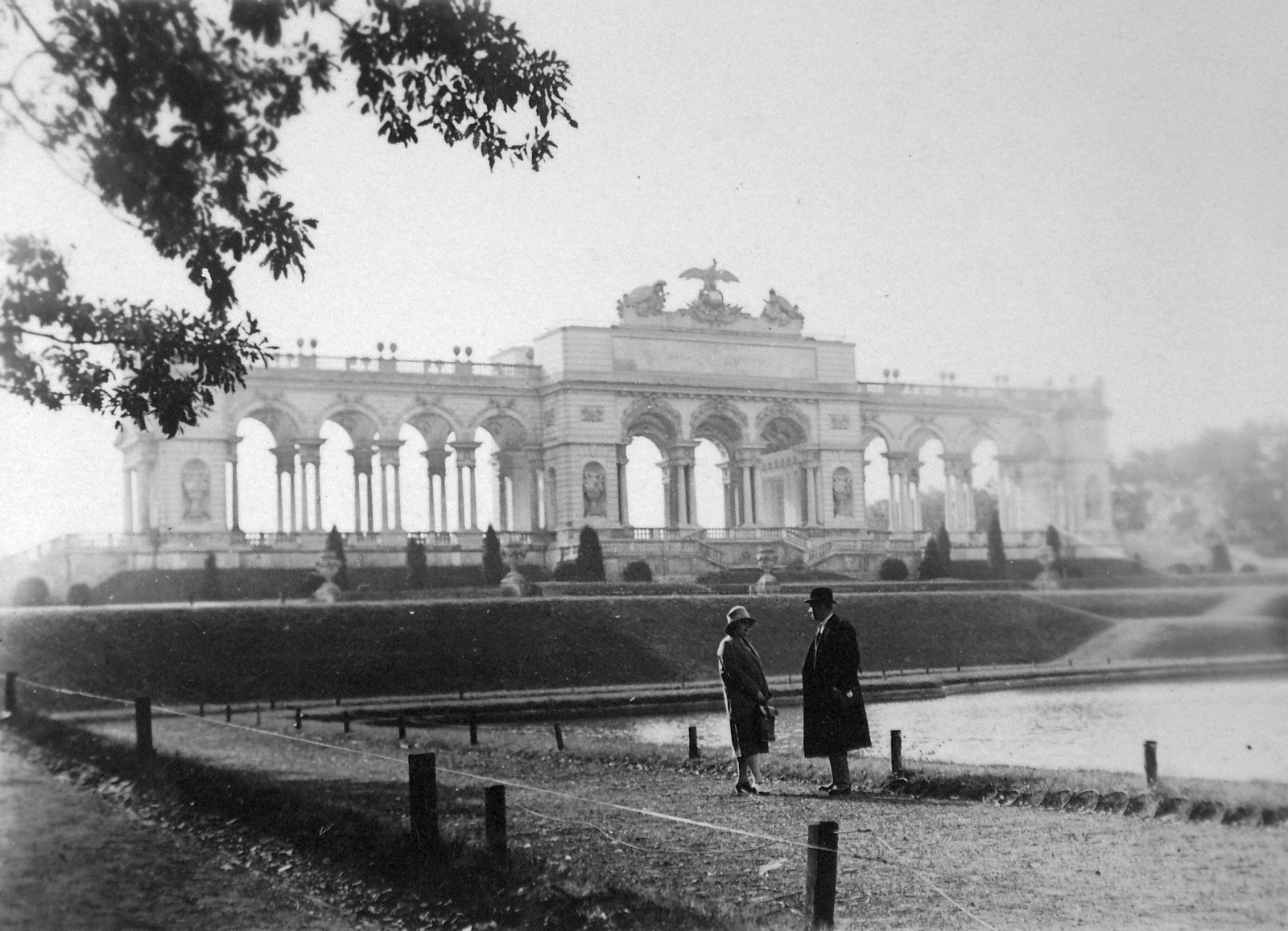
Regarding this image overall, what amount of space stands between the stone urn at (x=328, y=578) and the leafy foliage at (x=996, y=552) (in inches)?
825

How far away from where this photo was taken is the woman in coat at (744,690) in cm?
1390

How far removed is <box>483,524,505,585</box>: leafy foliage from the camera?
151ft

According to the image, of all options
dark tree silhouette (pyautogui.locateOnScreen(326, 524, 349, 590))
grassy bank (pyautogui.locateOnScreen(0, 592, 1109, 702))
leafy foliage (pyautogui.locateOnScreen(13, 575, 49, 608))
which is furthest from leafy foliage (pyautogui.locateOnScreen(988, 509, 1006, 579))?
leafy foliage (pyautogui.locateOnScreen(13, 575, 49, 608))

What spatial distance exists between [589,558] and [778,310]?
48.9 ft

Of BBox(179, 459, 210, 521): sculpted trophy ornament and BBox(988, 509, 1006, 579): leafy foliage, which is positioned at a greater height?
BBox(179, 459, 210, 521): sculpted trophy ornament

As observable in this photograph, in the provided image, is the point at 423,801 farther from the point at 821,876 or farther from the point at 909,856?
the point at 821,876

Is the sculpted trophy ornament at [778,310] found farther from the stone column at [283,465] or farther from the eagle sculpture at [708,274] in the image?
the stone column at [283,465]

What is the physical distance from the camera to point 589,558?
47156mm

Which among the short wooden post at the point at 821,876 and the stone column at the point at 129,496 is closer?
the short wooden post at the point at 821,876

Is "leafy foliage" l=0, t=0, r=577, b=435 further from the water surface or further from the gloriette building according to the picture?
the gloriette building

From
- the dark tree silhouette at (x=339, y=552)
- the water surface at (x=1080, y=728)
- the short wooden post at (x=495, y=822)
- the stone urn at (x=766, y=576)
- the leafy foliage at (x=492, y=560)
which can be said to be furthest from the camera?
the leafy foliage at (x=492, y=560)

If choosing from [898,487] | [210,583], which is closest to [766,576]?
[210,583]

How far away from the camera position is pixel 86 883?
11094 mm

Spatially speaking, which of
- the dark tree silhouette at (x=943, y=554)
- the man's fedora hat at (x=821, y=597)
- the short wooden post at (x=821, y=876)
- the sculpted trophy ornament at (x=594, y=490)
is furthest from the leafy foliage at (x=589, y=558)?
the short wooden post at (x=821, y=876)
